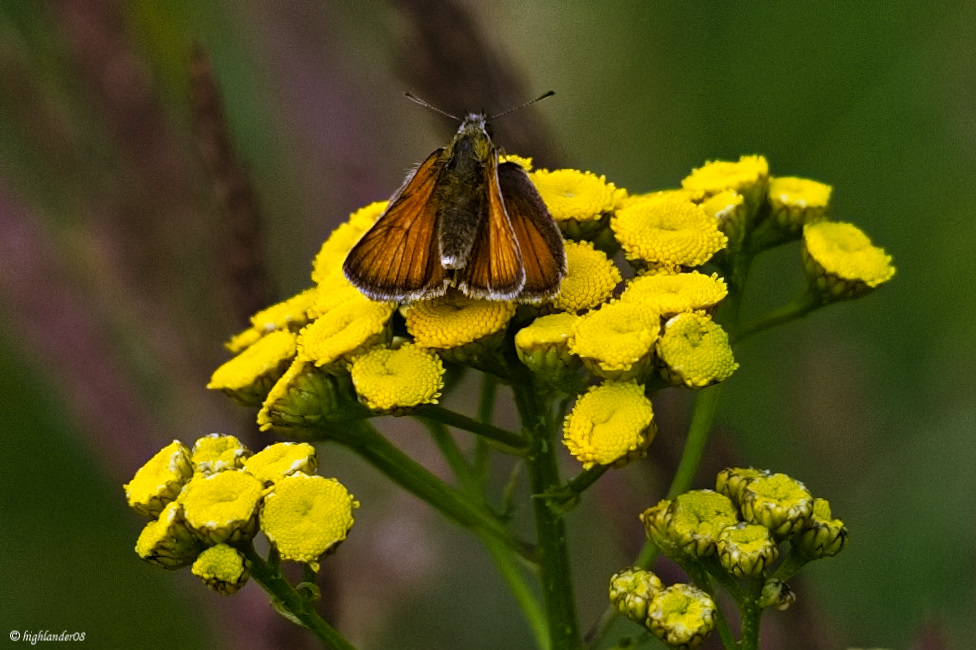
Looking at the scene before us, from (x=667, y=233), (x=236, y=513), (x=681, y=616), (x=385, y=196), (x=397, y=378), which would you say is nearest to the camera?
(x=681, y=616)

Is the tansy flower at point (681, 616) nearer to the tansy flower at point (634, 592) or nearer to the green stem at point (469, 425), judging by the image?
the tansy flower at point (634, 592)

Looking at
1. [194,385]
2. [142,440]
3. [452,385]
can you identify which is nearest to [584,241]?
[452,385]

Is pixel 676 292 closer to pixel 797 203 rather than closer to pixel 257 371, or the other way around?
pixel 797 203

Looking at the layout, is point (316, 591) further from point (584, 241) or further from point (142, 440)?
point (584, 241)

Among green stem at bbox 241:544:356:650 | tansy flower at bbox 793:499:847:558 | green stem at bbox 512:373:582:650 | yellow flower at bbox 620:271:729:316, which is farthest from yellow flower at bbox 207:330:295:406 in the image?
tansy flower at bbox 793:499:847:558

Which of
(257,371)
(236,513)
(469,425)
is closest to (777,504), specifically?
(469,425)

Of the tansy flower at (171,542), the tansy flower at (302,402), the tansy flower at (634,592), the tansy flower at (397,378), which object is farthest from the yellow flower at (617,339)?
the tansy flower at (171,542)
